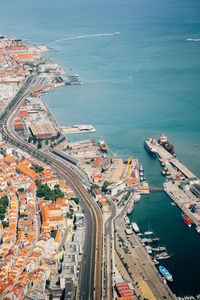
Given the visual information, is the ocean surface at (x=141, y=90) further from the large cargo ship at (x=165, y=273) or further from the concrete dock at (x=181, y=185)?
the concrete dock at (x=181, y=185)

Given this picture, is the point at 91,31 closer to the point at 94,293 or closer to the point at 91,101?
the point at 91,101

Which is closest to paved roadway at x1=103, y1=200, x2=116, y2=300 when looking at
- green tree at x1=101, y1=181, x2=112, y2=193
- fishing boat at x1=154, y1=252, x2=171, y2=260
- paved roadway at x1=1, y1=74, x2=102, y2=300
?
paved roadway at x1=1, y1=74, x2=102, y2=300

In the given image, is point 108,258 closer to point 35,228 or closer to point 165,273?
point 165,273

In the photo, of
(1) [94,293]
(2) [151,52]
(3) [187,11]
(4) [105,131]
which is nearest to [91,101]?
(4) [105,131]

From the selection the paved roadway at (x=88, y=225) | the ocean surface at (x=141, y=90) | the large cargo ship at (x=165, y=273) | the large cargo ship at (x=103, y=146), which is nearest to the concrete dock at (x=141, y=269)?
the large cargo ship at (x=165, y=273)

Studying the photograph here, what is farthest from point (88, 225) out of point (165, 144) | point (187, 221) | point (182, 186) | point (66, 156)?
point (165, 144)
